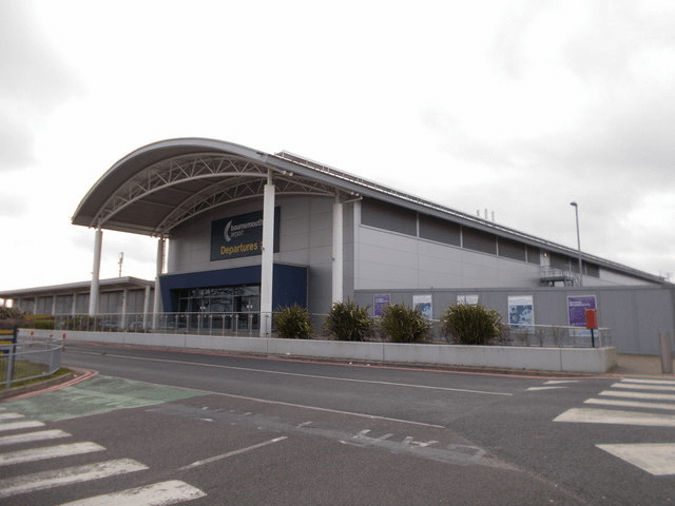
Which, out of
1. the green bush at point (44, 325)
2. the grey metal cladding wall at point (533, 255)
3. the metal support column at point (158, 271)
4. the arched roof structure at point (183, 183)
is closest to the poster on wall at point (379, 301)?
the arched roof structure at point (183, 183)

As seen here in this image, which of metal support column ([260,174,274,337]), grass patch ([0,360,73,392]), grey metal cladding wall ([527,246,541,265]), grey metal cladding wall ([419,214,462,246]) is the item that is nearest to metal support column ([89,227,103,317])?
metal support column ([260,174,274,337])

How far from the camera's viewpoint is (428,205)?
109 feet

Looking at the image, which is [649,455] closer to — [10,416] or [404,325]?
[10,416]

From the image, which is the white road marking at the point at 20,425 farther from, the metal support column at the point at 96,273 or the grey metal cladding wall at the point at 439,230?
the metal support column at the point at 96,273

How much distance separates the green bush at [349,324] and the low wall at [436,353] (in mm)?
885

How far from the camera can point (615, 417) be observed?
7781 mm

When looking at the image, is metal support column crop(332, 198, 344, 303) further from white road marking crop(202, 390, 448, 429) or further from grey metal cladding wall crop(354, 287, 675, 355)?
white road marking crop(202, 390, 448, 429)

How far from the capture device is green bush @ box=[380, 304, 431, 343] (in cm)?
1797

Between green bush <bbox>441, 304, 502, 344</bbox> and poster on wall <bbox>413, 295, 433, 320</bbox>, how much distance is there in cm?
879

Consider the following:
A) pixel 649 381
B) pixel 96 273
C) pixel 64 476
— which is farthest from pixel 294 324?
pixel 96 273

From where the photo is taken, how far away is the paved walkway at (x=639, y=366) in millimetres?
13959

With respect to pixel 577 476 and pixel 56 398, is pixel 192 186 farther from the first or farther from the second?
pixel 577 476

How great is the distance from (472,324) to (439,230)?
64.3ft

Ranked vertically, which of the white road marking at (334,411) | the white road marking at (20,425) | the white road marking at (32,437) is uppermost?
the white road marking at (334,411)
